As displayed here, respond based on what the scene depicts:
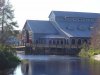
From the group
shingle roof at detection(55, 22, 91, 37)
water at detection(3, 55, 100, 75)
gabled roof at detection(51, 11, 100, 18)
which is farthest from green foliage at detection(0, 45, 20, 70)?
gabled roof at detection(51, 11, 100, 18)

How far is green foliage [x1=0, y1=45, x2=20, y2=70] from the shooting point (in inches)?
2049

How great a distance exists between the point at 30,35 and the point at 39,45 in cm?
1132

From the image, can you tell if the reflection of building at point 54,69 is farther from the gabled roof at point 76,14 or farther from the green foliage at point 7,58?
the gabled roof at point 76,14

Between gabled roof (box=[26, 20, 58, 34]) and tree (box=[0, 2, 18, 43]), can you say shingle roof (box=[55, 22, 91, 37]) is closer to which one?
gabled roof (box=[26, 20, 58, 34])

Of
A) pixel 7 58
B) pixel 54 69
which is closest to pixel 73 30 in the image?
pixel 7 58

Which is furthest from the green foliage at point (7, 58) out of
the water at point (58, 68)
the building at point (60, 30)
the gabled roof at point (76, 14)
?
the gabled roof at point (76, 14)

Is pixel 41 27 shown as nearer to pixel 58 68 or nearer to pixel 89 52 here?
pixel 89 52

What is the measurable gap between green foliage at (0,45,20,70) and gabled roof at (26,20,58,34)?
52.5 meters

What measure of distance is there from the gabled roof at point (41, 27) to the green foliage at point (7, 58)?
52512 millimetres

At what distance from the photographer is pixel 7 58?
5459 cm

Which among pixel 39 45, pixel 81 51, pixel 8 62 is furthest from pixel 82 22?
pixel 8 62

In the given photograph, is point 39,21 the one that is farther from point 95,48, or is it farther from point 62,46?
point 95,48

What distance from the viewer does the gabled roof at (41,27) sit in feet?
380

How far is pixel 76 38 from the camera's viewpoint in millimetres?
109875
